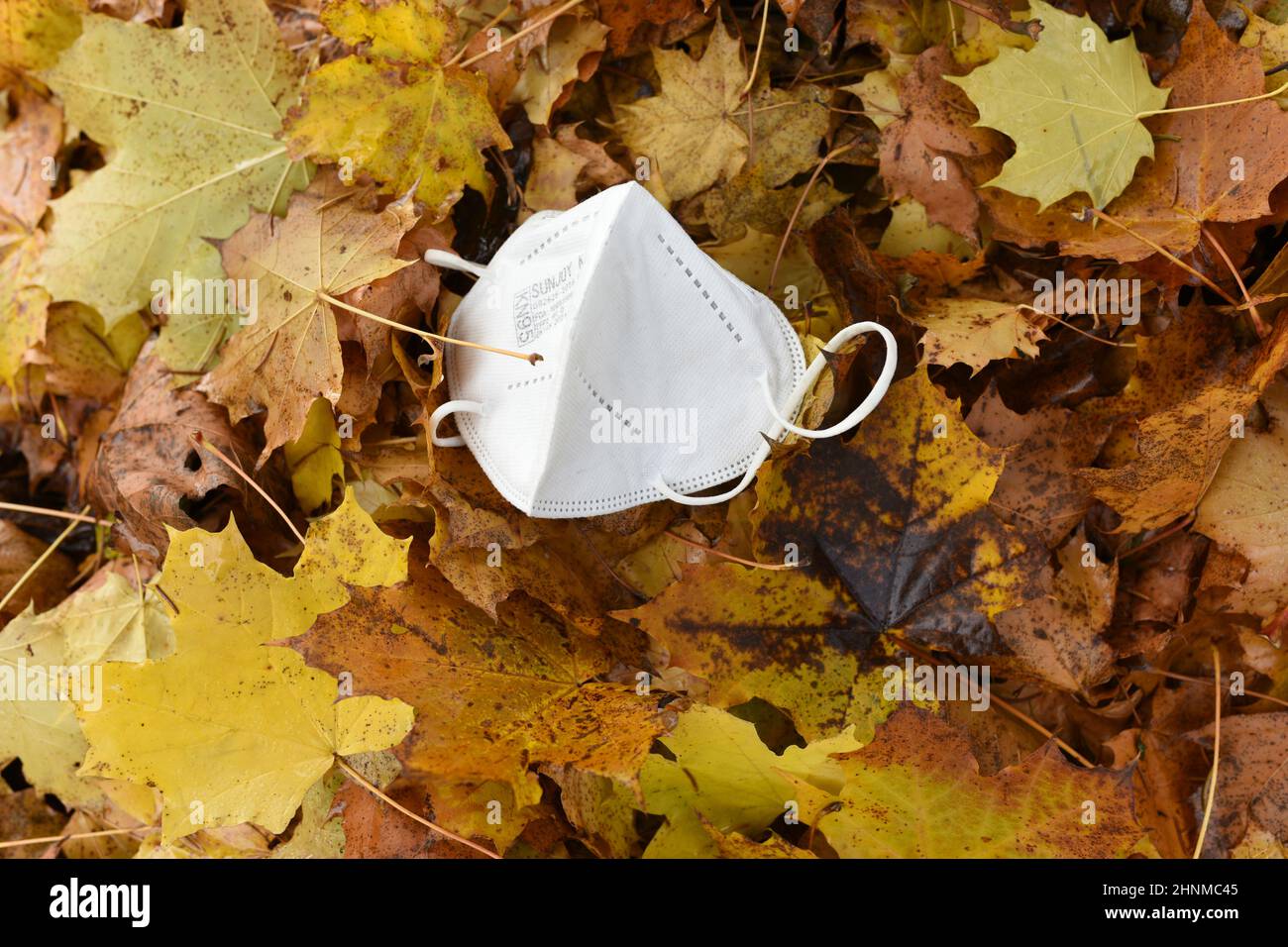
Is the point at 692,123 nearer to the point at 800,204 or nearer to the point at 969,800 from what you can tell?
the point at 800,204

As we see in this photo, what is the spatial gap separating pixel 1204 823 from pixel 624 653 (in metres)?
0.98

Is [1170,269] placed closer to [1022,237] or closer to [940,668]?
[1022,237]

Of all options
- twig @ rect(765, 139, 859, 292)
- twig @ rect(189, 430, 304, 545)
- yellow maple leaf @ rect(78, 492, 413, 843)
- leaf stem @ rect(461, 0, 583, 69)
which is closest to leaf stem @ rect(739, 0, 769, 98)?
twig @ rect(765, 139, 859, 292)

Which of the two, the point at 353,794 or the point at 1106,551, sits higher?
the point at 1106,551

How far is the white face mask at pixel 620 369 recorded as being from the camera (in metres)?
1.47

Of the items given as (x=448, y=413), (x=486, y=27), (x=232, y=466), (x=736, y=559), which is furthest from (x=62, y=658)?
(x=486, y=27)

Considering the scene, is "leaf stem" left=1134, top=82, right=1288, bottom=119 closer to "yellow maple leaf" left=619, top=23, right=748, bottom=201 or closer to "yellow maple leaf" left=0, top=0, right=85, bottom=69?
"yellow maple leaf" left=619, top=23, right=748, bottom=201

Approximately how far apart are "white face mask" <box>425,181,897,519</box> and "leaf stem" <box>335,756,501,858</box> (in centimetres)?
50

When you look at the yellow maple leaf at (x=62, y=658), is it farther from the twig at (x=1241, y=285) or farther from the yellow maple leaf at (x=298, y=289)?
the twig at (x=1241, y=285)

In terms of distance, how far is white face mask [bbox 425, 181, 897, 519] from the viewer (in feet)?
4.83

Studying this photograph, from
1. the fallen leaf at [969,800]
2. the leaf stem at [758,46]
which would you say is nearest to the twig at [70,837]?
the fallen leaf at [969,800]

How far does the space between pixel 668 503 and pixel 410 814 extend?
0.67m

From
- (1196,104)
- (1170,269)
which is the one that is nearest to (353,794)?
(1170,269)

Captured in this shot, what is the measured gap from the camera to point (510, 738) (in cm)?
148
